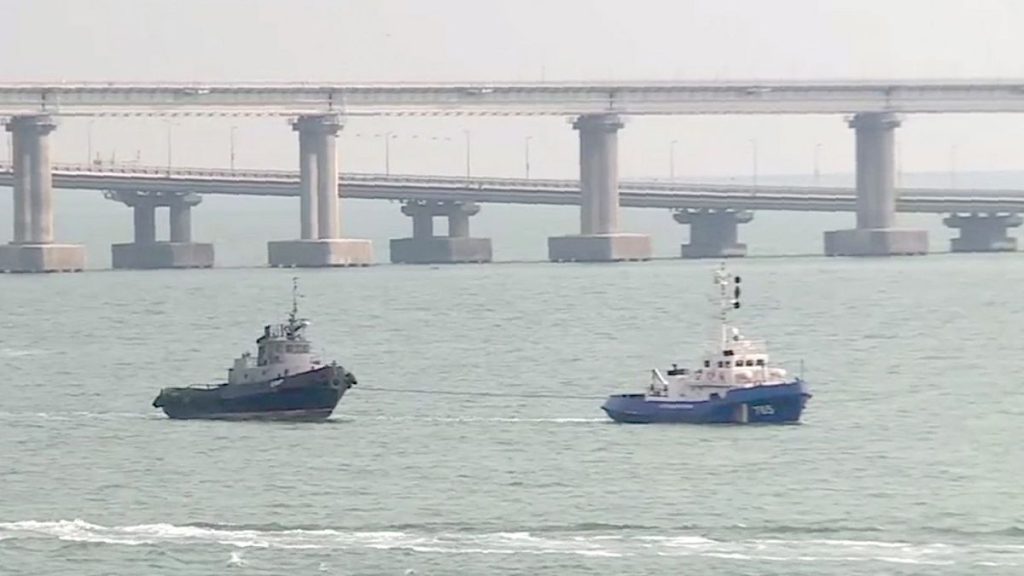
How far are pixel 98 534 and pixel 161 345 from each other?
2762 inches

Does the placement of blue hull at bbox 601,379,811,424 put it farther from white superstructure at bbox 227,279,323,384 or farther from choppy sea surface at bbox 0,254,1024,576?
white superstructure at bbox 227,279,323,384

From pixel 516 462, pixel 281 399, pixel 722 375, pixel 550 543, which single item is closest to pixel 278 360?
pixel 281 399

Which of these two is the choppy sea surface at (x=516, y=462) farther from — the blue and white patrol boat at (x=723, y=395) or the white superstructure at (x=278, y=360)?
the white superstructure at (x=278, y=360)

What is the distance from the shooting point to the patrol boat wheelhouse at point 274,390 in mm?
101625

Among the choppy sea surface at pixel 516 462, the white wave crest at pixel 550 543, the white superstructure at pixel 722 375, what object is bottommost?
the white wave crest at pixel 550 543

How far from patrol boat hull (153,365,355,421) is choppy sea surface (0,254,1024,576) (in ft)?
4.23

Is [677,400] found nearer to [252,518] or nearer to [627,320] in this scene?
[252,518]

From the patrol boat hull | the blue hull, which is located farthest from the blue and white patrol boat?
the patrol boat hull

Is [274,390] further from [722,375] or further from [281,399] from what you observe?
[722,375]

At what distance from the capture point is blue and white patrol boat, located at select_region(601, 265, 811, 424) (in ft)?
316

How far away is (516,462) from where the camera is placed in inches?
3455

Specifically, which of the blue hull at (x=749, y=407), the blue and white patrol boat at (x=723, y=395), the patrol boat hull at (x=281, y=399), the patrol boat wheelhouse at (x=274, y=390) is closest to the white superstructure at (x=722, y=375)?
the blue and white patrol boat at (x=723, y=395)

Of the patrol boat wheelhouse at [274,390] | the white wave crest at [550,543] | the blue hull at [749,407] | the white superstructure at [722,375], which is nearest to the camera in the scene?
the white wave crest at [550,543]

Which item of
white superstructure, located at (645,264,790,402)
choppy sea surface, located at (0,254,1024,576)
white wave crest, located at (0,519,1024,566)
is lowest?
white wave crest, located at (0,519,1024,566)
